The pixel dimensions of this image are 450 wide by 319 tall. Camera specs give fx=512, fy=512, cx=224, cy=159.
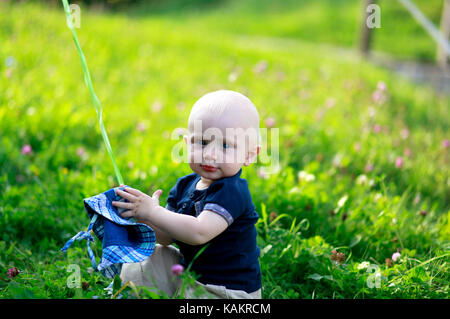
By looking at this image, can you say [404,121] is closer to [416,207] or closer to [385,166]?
[385,166]

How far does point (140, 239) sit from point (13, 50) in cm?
391

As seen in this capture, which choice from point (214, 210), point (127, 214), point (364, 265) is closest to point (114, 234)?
point (127, 214)

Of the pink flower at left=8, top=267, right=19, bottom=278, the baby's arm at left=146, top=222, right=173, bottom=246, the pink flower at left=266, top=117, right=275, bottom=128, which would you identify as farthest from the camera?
the pink flower at left=266, top=117, right=275, bottom=128

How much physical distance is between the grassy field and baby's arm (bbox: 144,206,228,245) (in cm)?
48

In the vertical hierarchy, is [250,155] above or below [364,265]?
above

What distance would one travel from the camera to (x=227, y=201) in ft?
6.16

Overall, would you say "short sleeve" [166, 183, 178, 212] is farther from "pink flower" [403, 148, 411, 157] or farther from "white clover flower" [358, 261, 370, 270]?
"pink flower" [403, 148, 411, 157]

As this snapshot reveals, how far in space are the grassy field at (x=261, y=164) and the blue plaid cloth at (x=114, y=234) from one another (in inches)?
10.2

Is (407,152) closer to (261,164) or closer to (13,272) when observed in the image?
(261,164)

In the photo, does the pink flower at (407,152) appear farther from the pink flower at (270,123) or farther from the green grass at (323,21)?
the green grass at (323,21)

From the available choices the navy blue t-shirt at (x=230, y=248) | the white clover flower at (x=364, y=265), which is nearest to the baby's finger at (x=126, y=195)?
the navy blue t-shirt at (x=230, y=248)

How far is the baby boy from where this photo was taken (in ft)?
6.09

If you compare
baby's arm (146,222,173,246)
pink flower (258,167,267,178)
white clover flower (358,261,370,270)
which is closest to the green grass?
pink flower (258,167,267,178)

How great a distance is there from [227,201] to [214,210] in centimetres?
6
